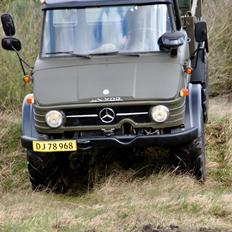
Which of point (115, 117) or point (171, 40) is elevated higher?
point (171, 40)

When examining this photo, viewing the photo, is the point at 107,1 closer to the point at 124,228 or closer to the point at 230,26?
the point at 124,228

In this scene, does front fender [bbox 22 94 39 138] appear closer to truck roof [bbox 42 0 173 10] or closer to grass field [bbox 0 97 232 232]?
grass field [bbox 0 97 232 232]

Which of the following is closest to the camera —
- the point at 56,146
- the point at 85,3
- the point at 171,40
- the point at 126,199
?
the point at 126,199

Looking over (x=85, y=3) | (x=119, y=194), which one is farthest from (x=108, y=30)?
(x=119, y=194)

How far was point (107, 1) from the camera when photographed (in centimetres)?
777

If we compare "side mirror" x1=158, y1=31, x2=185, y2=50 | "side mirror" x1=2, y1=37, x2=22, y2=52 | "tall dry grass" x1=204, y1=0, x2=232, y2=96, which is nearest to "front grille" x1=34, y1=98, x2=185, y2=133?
"side mirror" x1=158, y1=31, x2=185, y2=50

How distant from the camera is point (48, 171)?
7.64 meters

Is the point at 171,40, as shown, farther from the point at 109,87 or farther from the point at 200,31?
the point at 109,87

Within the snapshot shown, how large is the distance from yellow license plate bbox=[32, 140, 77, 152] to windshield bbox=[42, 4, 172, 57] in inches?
44.1

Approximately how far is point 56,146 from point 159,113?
1052mm

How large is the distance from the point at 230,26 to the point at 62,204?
7766mm

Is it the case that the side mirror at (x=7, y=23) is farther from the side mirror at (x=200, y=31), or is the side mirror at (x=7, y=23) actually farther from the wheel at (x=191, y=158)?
the wheel at (x=191, y=158)

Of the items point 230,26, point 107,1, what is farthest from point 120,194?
point 230,26

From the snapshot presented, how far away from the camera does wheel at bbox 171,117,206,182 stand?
7414mm
